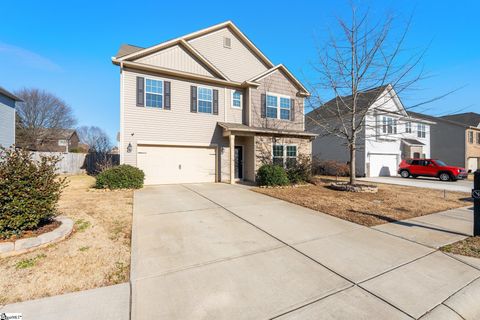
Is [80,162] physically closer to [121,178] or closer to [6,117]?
[6,117]

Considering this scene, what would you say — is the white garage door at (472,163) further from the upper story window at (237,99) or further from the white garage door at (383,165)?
the upper story window at (237,99)

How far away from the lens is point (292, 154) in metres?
13.4

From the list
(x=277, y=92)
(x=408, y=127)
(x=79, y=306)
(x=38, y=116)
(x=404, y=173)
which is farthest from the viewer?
(x=38, y=116)

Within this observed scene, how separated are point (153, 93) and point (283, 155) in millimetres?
8001

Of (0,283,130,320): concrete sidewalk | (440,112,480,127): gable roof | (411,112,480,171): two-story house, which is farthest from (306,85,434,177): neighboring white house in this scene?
(0,283,130,320): concrete sidewalk

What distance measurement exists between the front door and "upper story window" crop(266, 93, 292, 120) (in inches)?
112

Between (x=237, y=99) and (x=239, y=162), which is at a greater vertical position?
(x=237, y=99)

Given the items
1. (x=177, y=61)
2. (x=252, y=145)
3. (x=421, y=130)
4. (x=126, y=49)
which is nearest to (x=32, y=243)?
(x=252, y=145)

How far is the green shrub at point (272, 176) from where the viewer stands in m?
10.8

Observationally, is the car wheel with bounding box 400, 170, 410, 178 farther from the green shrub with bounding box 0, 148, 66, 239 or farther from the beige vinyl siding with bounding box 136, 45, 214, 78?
the green shrub with bounding box 0, 148, 66, 239

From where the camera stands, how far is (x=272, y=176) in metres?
10.8

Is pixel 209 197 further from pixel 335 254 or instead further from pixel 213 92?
pixel 213 92

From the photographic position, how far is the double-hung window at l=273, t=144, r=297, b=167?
1284cm

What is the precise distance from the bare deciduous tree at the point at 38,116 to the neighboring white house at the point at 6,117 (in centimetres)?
1450
